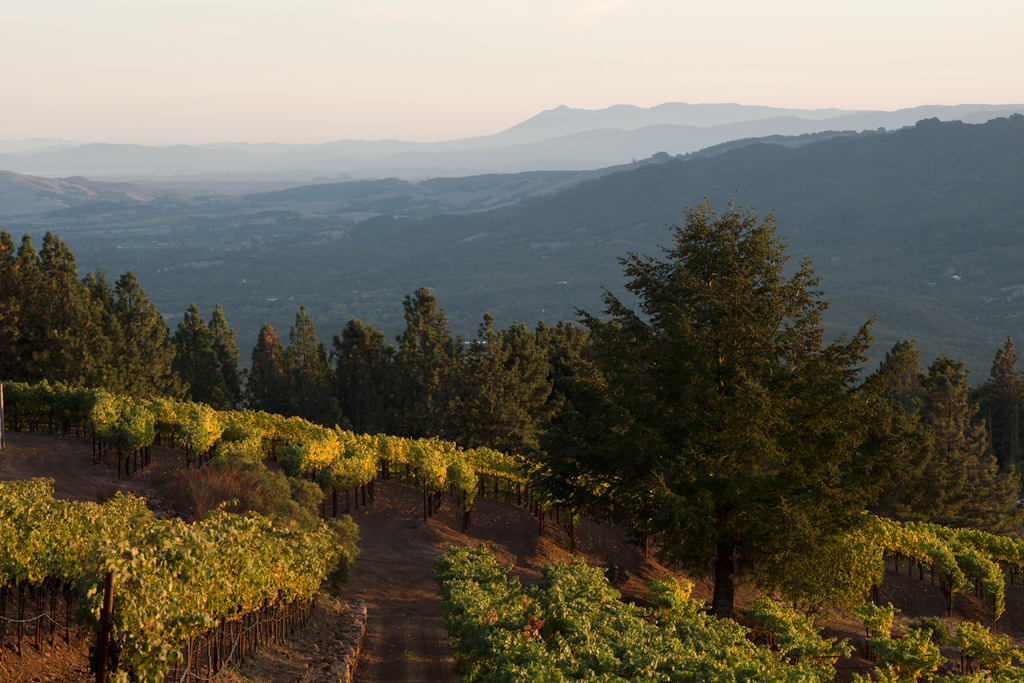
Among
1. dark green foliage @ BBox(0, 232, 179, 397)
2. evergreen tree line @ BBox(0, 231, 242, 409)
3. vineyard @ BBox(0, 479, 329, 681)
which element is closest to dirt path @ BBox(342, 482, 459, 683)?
vineyard @ BBox(0, 479, 329, 681)

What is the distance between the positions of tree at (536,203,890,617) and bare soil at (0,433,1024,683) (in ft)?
15.2

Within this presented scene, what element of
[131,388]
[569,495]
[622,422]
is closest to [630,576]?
[569,495]

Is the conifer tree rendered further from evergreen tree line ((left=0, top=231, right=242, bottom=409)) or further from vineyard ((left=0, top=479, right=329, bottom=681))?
vineyard ((left=0, top=479, right=329, bottom=681))

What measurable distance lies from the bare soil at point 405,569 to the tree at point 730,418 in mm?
4633

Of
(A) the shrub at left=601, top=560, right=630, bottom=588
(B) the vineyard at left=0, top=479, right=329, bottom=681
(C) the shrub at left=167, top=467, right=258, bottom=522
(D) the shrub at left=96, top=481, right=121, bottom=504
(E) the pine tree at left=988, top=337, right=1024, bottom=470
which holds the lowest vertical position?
(E) the pine tree at left=988, top=337, right=1024, bottom=470

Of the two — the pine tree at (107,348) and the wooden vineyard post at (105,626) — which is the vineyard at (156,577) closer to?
the wooden vineyard post at (105,626)

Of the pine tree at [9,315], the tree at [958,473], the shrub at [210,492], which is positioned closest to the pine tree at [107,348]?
the pine tree at [9,315]

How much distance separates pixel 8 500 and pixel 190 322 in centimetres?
6688

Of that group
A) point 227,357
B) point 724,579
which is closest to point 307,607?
point 724,579

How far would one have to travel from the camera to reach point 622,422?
28.2m

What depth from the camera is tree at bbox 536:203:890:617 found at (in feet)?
81.9

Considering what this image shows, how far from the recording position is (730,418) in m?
24.7

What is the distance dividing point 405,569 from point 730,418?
14.3 meters

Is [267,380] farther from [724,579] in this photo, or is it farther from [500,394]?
[724,579]
